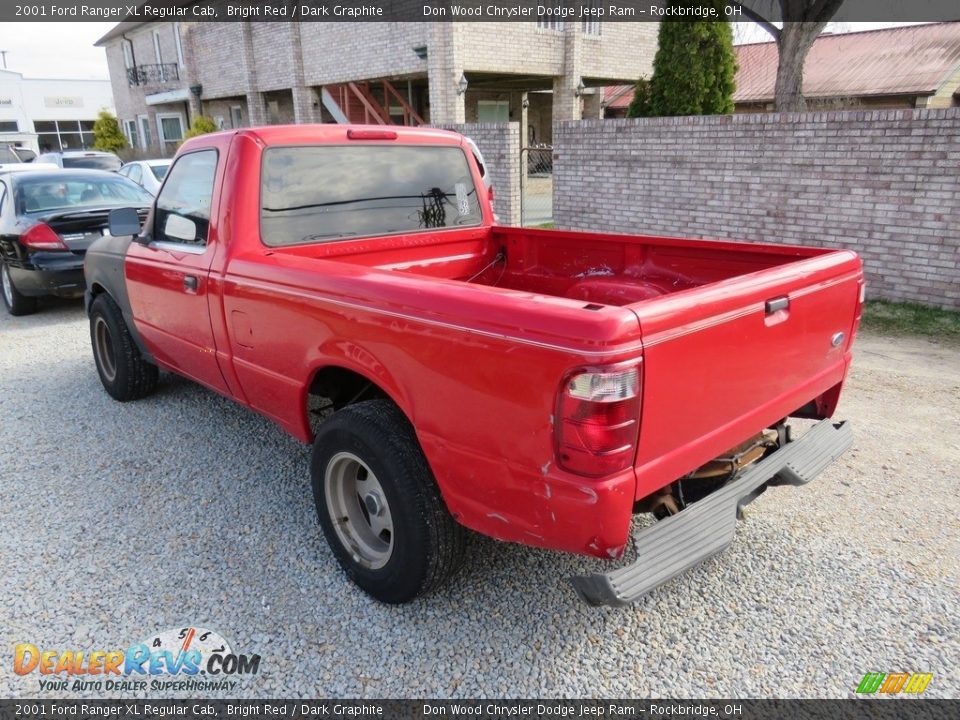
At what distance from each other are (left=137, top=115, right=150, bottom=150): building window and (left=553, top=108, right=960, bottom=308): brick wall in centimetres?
3042

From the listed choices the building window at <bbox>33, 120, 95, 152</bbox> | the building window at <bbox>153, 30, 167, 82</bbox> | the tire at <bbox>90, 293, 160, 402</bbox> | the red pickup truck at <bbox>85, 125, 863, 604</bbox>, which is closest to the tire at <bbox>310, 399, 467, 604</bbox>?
the red pickup truck at <bbox>85, 125, 863, 604</bbox>

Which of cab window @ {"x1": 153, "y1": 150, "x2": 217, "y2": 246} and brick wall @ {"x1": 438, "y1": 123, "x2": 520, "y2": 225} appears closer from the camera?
cab window @ {"x1": 153, "y1": 150, "x2": 217, "y2": 246}

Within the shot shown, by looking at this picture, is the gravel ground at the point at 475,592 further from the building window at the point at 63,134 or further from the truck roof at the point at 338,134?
the building window at the point at 63,134

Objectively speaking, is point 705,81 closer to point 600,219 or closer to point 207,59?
point 600,219

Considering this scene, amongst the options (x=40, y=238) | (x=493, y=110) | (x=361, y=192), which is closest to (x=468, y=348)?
(x=361, y=192)

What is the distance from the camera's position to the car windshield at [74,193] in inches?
329

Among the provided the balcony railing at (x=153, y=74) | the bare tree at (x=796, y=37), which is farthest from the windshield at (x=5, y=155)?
the bare tree at (x=796, y=37)

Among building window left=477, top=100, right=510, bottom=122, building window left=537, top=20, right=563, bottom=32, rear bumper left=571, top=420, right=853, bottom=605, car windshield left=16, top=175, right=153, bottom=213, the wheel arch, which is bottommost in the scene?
rear bumper left=571, top=420, right=853, bottom=605

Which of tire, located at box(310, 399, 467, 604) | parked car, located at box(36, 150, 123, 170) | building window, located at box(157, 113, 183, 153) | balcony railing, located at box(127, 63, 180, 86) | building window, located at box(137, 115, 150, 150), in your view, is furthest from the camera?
building window, located at box(137, 115, 150, 150)

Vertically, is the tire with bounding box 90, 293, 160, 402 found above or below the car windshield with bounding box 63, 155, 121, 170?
below

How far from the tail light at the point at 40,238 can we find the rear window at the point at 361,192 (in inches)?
226

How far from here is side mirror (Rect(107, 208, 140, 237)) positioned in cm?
443

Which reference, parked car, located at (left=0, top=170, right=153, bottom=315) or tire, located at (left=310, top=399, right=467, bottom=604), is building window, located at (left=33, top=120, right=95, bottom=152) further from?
tire, located at (left=310, top=399, right=467, bottom=604)

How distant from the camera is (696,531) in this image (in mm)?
2467
